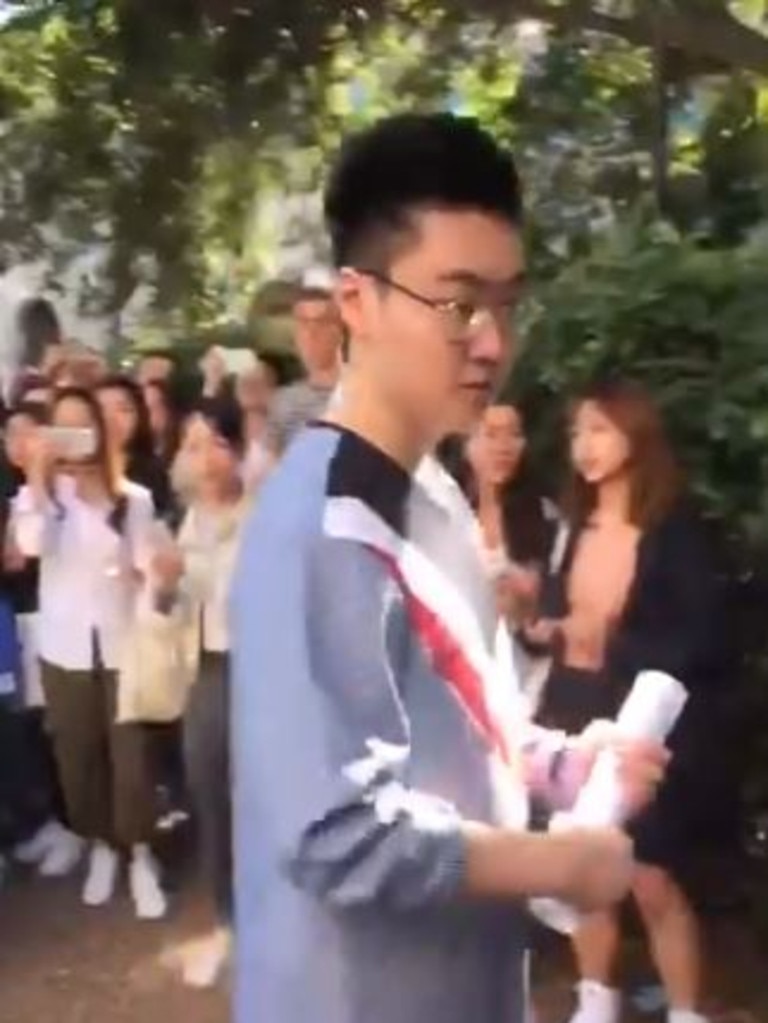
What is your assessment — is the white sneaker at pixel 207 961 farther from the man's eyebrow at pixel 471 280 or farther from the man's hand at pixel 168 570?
the man's eyebrow at pixel 471 280

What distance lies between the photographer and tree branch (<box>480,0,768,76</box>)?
7.14m

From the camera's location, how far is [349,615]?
1.61 meters

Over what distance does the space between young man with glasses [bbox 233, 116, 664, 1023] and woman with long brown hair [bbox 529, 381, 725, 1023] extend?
2.71 m

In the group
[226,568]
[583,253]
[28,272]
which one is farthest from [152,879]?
[28,272]

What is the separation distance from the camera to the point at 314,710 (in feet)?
5.23

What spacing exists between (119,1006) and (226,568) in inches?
46.8

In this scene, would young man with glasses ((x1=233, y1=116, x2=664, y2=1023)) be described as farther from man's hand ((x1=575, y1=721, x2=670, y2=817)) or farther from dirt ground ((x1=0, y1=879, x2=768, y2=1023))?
dirt ground ((x1=0, y1=879, x2=768, y2=1023))

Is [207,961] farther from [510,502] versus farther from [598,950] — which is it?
[510,502]

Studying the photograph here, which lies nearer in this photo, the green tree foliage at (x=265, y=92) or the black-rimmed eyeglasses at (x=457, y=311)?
the black-rimmed eyeglasses at (x=457, y=311)

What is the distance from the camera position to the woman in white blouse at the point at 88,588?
5824 millimetres

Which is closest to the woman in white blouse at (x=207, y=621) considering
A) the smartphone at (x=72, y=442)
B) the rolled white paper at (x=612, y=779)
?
the smartphone at (x=72, y=442)

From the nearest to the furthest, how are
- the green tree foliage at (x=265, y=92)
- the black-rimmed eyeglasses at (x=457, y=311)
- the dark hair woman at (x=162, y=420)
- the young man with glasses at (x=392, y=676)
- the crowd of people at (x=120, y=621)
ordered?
the young man with glasses at (x=392, y=676)
the black-rimmed eyeglasses at (x=457, y=311)
the crowd of people at (x=120, y=621)
the dark hair woman at (x=162, y=420)
the green tree foliage at (x=265, y=92)

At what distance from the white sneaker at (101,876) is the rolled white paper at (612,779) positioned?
4.33 m

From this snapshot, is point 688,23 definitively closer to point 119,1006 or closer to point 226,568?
point 226,568
